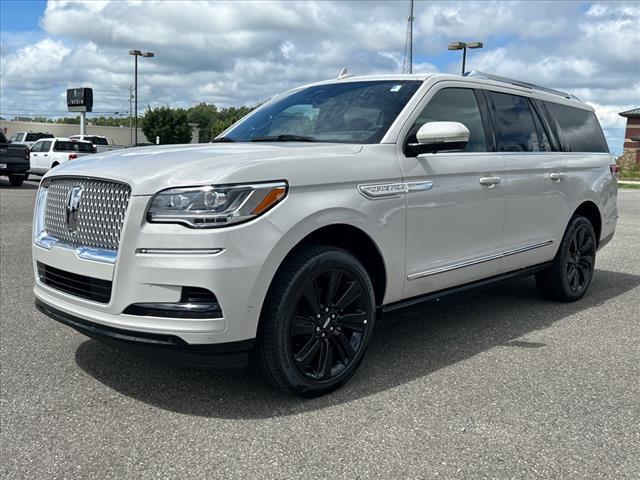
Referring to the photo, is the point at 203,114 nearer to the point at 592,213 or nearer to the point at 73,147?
the point at 73,147

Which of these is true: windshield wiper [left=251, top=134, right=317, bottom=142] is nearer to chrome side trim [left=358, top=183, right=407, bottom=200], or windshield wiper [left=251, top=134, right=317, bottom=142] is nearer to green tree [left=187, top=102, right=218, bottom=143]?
chrome side trim [left=358, top=183, right=407, bottom=200]

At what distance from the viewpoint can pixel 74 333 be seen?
459cm

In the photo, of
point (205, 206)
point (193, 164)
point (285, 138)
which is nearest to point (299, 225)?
point (205, 206)

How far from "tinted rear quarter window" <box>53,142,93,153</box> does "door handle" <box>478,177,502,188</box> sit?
22.0m

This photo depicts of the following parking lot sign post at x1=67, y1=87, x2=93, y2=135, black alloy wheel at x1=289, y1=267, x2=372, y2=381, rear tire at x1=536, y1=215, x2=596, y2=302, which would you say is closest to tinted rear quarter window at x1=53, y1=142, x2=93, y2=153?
parking lot sign post at x1=67, y1=87, x2=93, y2=135

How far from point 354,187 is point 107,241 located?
4.46 feet

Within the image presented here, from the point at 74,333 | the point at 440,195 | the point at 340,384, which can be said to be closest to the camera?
the point at 340,384

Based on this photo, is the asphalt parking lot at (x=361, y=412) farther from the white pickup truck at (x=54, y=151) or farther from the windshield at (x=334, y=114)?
the white pickup truck at (x=54, y=151)

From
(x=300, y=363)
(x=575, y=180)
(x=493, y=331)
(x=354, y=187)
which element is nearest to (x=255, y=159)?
(x=354, y=187)

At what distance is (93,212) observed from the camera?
3236 mm

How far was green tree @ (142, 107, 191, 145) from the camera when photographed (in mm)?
67812

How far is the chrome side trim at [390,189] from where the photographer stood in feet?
11.7

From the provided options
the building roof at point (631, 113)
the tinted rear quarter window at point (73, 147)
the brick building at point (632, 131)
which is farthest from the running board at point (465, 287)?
the building roof at point (631, 113)

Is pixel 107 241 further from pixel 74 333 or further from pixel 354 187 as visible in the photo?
pixel 74 333
